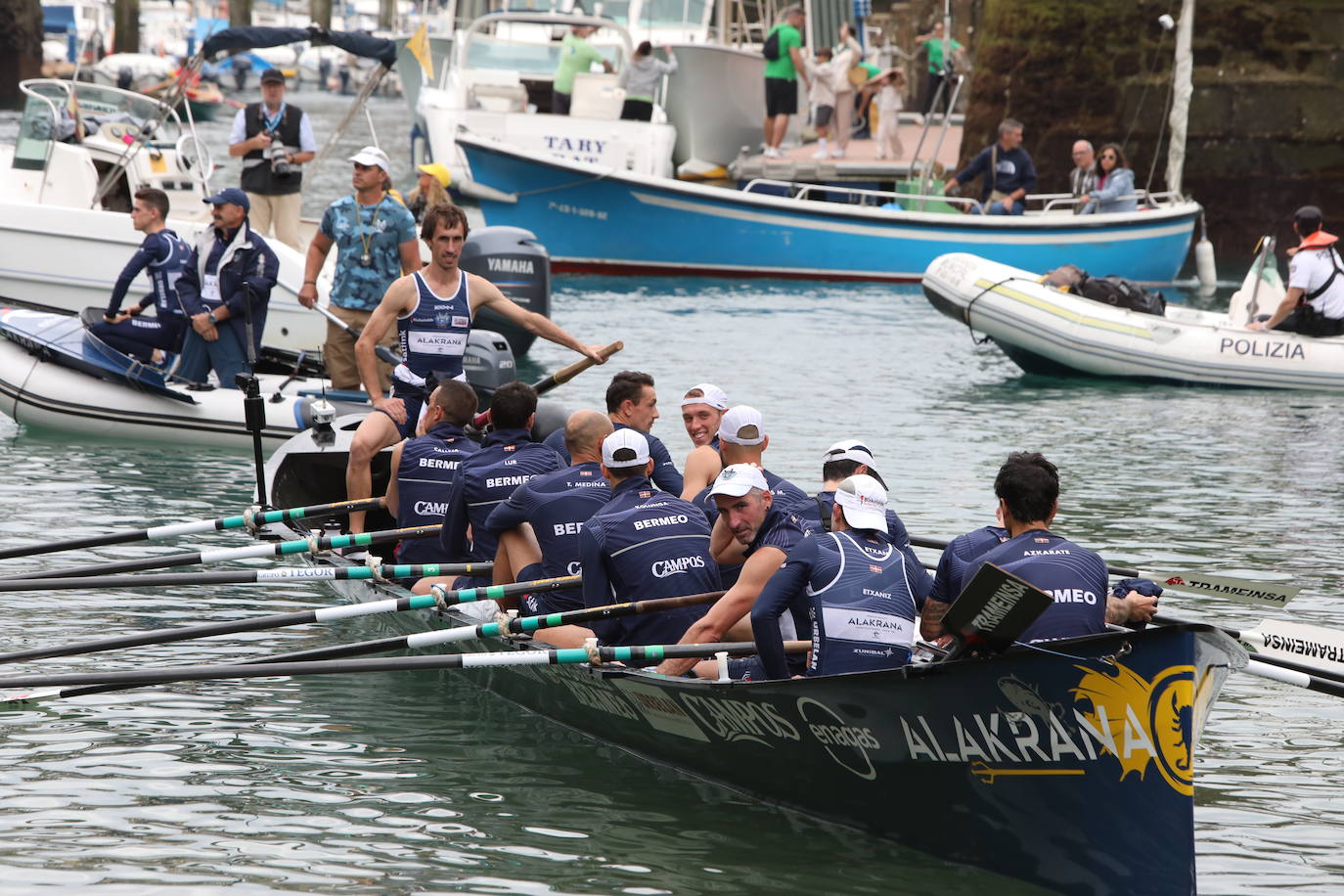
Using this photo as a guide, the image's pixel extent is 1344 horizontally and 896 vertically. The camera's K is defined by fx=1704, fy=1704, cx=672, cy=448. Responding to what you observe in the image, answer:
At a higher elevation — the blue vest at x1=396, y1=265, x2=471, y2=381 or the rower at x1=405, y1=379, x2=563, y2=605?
the blue vest at x1=396, y1=265, x2=471, y2=381

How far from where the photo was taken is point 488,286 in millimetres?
10273

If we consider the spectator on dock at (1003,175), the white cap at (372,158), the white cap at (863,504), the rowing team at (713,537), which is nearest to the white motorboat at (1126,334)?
the spectator on dock at (1003,175)

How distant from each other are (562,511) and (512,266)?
8209 millimetres

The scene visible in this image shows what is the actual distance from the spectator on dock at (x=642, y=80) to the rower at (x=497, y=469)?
17.1m

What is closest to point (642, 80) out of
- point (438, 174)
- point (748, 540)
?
point (438, 174)

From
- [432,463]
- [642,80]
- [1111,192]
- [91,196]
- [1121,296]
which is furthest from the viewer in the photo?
[642,80]

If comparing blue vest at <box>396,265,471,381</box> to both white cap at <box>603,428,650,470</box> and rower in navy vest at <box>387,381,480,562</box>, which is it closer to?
rower in navy vest at <box>387,381,480,562</box>

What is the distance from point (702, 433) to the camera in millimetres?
8352

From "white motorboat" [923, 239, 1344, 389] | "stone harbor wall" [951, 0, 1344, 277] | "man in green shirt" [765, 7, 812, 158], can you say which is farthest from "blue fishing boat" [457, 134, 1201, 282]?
"white motorboat" [923, 239, 1344, 389]

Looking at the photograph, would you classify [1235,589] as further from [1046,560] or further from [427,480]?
[427,480]

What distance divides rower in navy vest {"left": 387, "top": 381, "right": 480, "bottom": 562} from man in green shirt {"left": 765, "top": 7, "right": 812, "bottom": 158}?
1820 centimetres

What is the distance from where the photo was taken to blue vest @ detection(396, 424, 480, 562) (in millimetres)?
8742

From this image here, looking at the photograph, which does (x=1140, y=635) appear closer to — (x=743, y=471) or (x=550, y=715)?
(x=743, y=471)

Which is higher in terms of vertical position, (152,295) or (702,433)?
(152,295)
